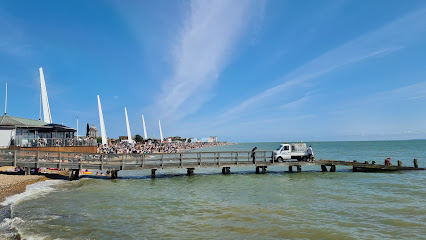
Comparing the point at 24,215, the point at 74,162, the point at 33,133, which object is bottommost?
the point at 24,215

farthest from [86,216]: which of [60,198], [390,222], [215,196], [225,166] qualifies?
[225,166]

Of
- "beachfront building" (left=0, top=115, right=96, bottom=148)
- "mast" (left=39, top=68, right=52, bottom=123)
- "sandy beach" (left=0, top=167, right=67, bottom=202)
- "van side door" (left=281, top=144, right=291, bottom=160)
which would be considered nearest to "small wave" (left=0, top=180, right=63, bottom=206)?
"sandy beach" (left=0, top=167, right=67, bottom=202)

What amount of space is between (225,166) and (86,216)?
1582 cm

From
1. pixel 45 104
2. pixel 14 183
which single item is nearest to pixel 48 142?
pixel 14 183

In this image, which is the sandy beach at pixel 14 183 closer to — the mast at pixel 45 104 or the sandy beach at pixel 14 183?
the sandy beach at pixel 14 183

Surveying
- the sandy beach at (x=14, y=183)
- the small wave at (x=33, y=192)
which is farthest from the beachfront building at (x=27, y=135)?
the small wave at (x=33, y=192)

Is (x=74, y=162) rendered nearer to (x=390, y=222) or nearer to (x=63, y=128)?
(x=63, y=128)

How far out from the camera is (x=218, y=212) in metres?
12.1

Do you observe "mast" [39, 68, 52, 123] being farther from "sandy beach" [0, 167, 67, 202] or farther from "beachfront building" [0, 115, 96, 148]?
"sandy beach" [0, 167, 67, 202]

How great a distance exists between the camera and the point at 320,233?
30.9ft

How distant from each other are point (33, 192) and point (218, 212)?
1234 cm

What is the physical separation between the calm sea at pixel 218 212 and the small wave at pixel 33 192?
0.05m

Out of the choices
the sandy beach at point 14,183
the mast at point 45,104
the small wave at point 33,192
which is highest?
the mast at point 45,104

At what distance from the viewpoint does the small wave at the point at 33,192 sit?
13762 mm
